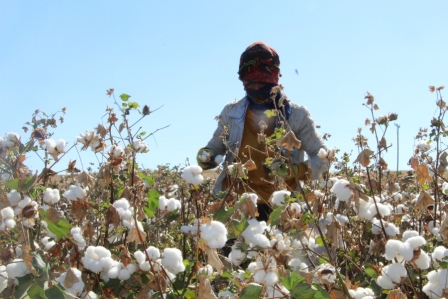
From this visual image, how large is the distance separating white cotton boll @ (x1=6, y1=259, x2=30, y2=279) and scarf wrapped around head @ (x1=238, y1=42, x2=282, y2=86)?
2.40m

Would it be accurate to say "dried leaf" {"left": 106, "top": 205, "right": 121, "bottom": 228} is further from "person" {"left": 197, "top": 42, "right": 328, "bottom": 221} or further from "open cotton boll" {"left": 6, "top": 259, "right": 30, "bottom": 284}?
"person" {"left": 197, "top": 42, "right": 328, "bottom": 221}

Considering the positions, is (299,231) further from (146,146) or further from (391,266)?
(146,146)

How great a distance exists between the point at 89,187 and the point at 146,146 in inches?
11.1

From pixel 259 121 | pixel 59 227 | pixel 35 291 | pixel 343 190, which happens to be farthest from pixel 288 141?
pixel 259 121

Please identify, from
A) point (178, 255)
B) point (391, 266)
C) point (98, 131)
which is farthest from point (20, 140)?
point (391, 266)

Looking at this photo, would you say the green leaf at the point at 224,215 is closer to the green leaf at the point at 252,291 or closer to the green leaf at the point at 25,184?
the green leaf at the point at 252,291

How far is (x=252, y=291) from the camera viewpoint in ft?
4.35

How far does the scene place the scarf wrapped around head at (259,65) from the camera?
3.55 meters

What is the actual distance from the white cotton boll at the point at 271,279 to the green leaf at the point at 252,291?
2cm

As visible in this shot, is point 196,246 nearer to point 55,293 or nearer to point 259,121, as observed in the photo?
point 55,293

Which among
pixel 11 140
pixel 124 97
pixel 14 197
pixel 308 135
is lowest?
pixel 14 197

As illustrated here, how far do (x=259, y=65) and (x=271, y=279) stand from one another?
2.42 m

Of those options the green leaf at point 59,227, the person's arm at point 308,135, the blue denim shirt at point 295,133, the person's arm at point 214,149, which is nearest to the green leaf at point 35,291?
the green leaf at point 59,227

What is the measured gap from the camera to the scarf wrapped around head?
355 centimetres
